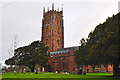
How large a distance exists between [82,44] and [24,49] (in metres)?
30.2

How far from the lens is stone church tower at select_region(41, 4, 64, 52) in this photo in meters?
72.9

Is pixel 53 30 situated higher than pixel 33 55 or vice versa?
pixel 53 30

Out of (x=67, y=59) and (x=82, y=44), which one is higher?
(x=82, y=44)

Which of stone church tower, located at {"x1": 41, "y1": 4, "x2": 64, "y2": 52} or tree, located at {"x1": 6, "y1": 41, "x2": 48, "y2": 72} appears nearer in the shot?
tree, located at {"x1": 6, "y1": 41, "x2": 48, "y2": 72}

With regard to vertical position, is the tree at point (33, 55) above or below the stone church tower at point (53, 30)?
below

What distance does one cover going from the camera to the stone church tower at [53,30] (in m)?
72.9

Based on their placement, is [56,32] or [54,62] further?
[56,32]

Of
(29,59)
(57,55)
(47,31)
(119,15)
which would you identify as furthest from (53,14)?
(119,15)

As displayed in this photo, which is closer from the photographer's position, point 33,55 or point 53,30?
point 33,55

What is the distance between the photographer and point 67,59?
53.2 m

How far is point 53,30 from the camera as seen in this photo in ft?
243

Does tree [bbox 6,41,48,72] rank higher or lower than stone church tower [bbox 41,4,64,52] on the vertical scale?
lower

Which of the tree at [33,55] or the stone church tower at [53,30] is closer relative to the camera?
the tree at [33,55]

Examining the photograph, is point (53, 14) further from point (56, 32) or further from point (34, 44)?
point (34, 44)
